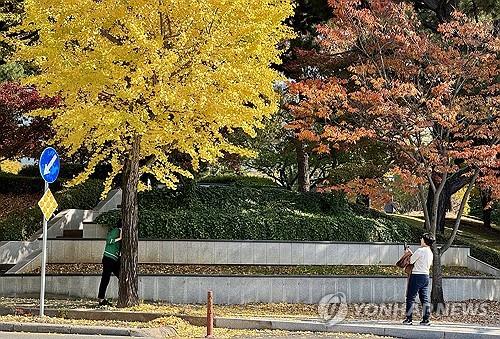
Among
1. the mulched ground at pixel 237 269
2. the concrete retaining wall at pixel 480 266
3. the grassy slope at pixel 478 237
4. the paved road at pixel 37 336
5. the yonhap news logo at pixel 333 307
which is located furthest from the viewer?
the grassy slope at pixel 478 237

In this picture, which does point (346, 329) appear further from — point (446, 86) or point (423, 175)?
point (446, 86)

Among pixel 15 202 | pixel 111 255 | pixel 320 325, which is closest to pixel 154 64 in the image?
pixel 111 255

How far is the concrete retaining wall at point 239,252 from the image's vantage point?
16.0 m

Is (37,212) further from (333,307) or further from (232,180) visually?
(232,180)

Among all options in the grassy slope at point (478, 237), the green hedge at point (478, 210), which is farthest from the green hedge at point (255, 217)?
the green hedge at point (478, 210)

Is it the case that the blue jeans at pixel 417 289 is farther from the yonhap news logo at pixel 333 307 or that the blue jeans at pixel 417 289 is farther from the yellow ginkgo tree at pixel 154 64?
the yellow ginkgo tree at pixel 154 64

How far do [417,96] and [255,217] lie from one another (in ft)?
17.9

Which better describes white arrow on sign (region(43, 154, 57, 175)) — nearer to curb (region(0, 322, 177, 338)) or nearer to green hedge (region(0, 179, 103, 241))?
curb (region(0, 322, 177, 338))

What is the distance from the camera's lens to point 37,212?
18406 mm

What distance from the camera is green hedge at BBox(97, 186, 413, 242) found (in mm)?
16969

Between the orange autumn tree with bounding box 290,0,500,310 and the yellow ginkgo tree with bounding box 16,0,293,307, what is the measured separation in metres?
3.47

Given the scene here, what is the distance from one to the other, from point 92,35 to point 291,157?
19809 mm

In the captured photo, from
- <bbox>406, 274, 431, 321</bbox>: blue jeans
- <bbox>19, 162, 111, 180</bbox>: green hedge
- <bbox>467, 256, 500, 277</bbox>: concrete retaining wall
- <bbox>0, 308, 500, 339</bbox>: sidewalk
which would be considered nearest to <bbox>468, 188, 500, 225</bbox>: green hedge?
<bbox>467, 256, 500, 277</bbox>: concrete retaining wall

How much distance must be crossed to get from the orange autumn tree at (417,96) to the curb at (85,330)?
618 centimetres
